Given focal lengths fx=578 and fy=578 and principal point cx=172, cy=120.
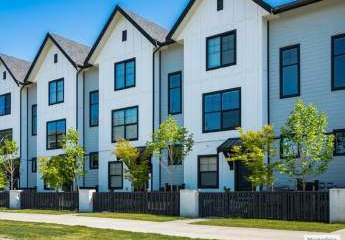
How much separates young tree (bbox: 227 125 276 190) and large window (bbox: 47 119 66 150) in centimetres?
1629

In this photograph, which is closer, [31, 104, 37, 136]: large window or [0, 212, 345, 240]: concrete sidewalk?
[0, 212, 345, 240]: concrete sidewalk

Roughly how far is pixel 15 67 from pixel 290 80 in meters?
24.2

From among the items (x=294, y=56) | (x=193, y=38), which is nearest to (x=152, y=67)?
(x=193, y=38)

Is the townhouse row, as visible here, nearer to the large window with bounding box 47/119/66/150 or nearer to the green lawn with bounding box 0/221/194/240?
the large window with bounding box 47/119/66/150

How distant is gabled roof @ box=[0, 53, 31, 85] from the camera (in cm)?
4175

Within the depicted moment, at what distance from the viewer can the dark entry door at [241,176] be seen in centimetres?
2705

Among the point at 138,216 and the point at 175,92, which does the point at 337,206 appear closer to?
the point at 138,216

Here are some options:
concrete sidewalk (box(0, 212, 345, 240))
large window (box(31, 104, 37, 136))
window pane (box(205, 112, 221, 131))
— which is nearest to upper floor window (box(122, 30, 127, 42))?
window pane (box(205, 112, 221, 131))

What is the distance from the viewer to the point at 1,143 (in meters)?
42.1

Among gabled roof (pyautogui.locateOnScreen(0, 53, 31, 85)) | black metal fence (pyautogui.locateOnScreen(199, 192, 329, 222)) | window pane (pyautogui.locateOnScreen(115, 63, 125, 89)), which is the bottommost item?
black metal fence (pyautogui.locateOnScreen(199, 192, 329, 222))

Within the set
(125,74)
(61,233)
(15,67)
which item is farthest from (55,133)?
(61,233)

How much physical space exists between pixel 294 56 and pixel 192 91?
18.8 ft

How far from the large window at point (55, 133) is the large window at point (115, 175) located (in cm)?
526

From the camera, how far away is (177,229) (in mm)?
18828
